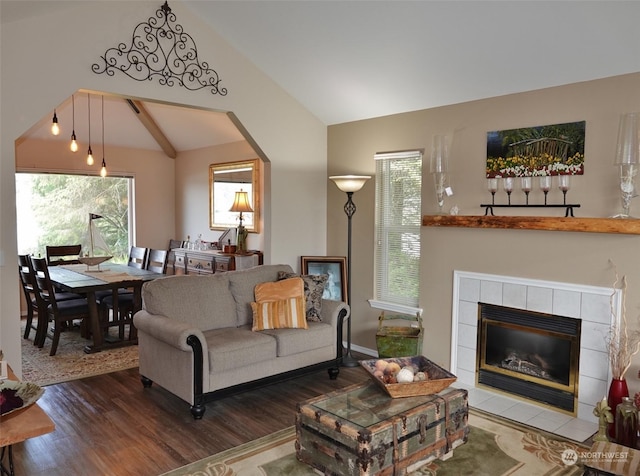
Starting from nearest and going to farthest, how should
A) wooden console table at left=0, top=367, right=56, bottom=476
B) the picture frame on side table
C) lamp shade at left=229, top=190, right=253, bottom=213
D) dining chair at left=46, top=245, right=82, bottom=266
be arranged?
wooden console table at left=0, top=367, right=56, bottom=476
the picture frame on side table
lamp shade at left=229, top=190, right=253, bottom=213
dining chair at left=46, top=245, right=82, bottom=266

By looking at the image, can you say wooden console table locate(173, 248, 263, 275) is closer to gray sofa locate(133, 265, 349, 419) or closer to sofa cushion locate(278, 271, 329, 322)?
gray sofa locate(133, 265, 349, 419)

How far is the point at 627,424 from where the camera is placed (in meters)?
3.06

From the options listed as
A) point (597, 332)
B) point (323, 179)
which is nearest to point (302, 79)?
point (323, 179)

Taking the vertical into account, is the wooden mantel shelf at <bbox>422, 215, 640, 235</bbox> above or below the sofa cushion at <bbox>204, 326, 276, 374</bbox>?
above

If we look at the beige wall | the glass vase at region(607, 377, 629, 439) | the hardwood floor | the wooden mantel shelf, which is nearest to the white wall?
the beige wall

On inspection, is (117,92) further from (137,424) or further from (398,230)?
(398,230)

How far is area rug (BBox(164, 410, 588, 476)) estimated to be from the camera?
2902 millimetres

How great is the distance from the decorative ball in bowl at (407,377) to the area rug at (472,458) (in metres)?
0.47

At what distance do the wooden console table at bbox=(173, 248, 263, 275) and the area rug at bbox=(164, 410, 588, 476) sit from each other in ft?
9.30

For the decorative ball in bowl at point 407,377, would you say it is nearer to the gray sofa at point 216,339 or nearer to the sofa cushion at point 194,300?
the gray sofa at point 216,339

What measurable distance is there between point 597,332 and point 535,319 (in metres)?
0.48

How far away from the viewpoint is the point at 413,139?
186 inches

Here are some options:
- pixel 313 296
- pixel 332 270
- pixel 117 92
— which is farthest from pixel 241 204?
pixel 117 92

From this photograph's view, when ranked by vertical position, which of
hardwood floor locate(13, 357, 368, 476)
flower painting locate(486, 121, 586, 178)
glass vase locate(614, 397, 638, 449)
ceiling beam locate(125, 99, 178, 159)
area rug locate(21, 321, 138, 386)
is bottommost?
hardwood floor locate(13, 357, 368, 476)
